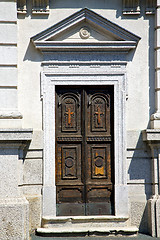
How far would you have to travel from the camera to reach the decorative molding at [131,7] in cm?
1107

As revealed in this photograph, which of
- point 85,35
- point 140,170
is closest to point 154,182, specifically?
point 140,170

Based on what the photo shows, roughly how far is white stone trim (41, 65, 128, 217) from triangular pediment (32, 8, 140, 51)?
512 millimetres

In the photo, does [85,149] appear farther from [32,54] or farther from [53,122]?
[32,54]

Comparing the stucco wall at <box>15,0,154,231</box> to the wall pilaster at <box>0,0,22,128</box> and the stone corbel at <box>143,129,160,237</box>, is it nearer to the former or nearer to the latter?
the stone corbel at <box>143,129,160,237</box>

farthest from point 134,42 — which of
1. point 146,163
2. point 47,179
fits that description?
point 47,179

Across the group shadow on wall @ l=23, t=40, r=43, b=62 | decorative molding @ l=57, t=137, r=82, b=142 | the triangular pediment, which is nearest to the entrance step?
decorative molding @ l=57, t=137, r=82, b=142

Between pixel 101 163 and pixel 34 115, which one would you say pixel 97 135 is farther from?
pixel 34 115

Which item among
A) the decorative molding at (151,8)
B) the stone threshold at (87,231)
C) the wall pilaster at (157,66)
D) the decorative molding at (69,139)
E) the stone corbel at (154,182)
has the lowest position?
the stone threshold at (87,231)

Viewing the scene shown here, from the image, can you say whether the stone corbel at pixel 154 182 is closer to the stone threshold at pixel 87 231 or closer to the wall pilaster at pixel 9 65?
the stone threshold at pixel 87 231

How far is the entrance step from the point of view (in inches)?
418

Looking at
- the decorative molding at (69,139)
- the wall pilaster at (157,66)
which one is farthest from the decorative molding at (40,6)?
the decorative molding at (69,139)

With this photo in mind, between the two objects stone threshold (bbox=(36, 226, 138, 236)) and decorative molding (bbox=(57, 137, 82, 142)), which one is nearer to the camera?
stone threshold (bbox=(36, 226, 138, 236))

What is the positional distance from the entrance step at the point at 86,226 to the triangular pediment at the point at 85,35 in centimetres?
377

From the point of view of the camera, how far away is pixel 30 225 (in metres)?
10.8
